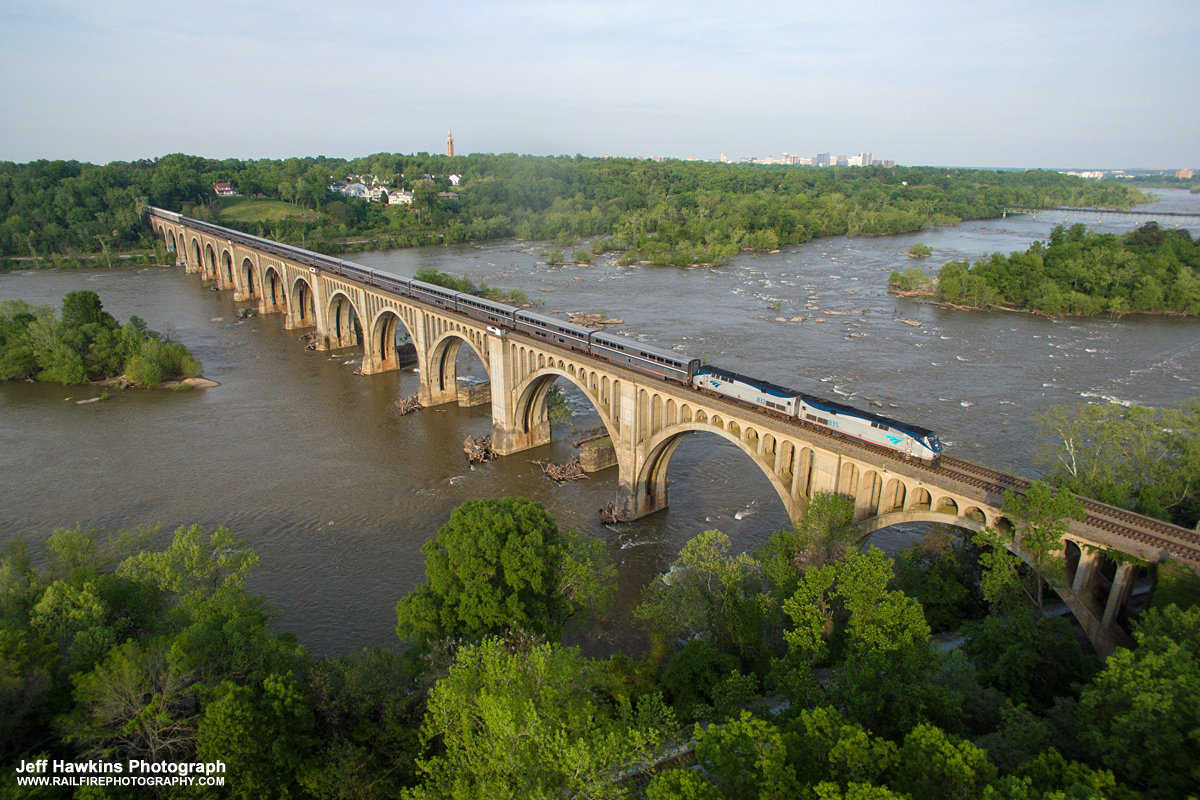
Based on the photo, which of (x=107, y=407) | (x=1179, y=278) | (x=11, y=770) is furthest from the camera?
(x=1179, y=278)

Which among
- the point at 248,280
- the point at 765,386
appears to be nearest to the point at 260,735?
the point at 765,386

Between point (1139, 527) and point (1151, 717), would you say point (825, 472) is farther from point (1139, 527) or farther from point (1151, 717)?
point (1151, 717)

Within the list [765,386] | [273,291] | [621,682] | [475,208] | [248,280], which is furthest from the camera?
[475,208]

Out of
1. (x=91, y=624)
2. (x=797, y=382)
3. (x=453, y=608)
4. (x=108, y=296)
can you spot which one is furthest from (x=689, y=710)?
(x=108, y=296)

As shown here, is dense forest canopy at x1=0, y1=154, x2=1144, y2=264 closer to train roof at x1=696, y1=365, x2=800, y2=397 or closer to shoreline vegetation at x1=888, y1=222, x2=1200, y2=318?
shoreline vegetation at x1=888, y1=222, x2=1200, y2=318

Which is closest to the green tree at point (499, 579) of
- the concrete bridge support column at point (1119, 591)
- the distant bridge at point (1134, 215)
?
the concrete bridge support column at point (1119, 591)

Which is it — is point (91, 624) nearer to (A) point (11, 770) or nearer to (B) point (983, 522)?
(A) point (11, 770)

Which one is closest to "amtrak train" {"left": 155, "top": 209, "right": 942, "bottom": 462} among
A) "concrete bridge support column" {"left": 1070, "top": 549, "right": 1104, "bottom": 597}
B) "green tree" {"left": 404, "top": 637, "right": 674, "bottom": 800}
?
"concrete bridge support column" {"left": 1070, "top": 549, "right": 1104, "bottom": 597}
